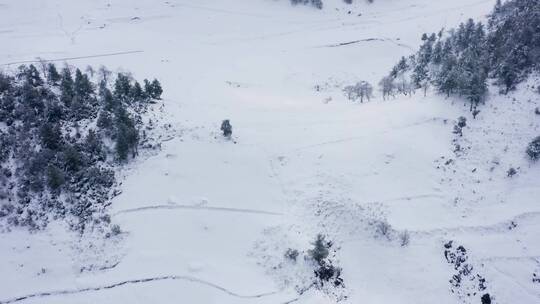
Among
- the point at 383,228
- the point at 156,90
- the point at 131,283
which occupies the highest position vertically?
the point at 156,90

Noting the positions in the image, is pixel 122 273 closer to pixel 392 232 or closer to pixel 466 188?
pixel 392 232

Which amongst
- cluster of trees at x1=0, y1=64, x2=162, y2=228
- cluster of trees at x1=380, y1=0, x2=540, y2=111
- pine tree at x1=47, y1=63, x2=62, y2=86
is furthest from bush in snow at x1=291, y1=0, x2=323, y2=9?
pine tree at x1=47, y1=63, x2=62, y2=86

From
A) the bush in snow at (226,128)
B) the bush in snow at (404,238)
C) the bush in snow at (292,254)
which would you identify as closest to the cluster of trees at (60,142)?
the bush in snow at (226,128)

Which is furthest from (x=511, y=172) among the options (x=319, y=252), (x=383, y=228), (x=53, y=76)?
(x=53, y=76)

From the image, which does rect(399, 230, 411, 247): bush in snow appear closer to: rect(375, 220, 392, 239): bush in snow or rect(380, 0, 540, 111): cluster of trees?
rect(375, 220, 392, 239): bush in snow

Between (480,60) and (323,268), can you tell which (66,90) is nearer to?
(323,268)

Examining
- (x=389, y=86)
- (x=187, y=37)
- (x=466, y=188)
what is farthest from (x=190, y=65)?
(x=466, y=188)
